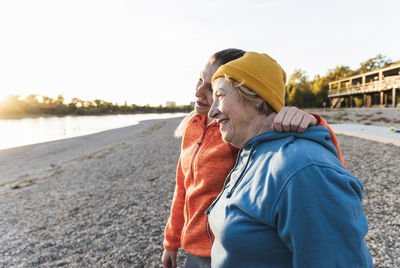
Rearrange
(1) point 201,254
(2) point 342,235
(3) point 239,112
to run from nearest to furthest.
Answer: (2) point 342,235
(3) point 239,112
(1) point 201,254

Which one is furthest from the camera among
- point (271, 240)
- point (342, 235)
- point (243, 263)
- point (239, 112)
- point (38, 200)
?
point (38, 200)

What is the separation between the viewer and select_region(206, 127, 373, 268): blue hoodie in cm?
81

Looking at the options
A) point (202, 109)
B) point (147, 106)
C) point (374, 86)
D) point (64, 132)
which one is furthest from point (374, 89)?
point (147, 106)

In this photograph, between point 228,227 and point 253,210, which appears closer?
point 253,210

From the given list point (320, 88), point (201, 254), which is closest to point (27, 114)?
point (320, 88)

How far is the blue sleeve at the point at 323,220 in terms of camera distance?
81 cm

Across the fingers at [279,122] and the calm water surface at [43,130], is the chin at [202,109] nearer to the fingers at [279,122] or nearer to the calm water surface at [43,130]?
the fingers at [279,122]

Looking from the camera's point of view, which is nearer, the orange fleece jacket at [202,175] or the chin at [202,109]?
the orange fleece jacket at [202,175]

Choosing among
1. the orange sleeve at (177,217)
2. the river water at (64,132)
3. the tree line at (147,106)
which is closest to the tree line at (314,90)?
the tree line at (147,106)

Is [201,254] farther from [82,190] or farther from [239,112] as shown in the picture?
[82,190]

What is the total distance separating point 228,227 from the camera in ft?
3.54

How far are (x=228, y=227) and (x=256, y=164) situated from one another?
1.11ft

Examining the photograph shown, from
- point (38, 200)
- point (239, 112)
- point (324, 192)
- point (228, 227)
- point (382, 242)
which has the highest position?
point (239, 112)

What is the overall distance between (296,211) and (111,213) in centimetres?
607
